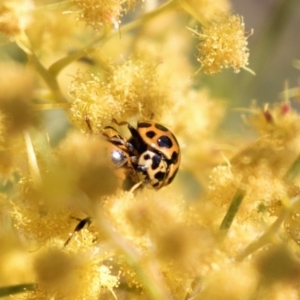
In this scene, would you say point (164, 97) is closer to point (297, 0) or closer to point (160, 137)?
point (160, 137)

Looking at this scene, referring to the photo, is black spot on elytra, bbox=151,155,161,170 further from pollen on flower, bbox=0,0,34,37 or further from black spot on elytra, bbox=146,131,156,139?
pollen on flower, bbox=0,0,34,37

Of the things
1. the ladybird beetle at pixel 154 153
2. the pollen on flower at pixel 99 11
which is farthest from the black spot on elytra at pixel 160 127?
the pollen on flower at pixel 99 11

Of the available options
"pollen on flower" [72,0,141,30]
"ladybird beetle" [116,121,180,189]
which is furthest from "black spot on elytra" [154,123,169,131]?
"pollen on flower" [72,0,141,30]

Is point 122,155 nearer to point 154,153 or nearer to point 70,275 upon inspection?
point 154,153

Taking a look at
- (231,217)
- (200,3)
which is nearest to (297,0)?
(200,3)

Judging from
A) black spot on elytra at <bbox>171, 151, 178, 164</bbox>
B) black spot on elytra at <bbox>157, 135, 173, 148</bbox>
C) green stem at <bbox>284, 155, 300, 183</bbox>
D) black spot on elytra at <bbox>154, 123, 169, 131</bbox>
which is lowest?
black spot on elytra at <bbox>171, 151, 178, 164</bbox>

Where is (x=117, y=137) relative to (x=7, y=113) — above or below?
below

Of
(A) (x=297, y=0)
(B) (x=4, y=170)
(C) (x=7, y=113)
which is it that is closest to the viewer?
(C) (x=7, y=113)
